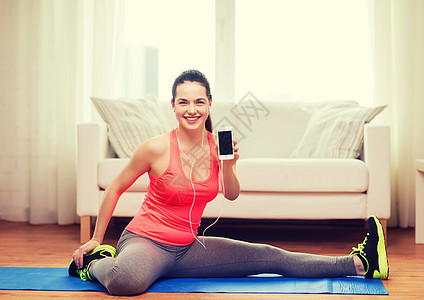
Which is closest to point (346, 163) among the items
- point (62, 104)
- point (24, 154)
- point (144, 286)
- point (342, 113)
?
point (342, 113)

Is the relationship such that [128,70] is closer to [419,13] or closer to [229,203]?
[229,203]

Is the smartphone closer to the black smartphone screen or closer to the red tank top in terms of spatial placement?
the black smartphone screen

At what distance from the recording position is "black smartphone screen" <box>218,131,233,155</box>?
1.61 metres

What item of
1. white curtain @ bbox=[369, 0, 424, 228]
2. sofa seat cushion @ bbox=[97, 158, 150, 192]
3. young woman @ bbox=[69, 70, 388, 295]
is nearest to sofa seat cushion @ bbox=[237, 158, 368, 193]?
sofa seat cushion @ bbox=[97, 158, 150, 192]

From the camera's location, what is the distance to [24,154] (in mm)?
3330

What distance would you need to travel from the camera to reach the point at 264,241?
2.65m

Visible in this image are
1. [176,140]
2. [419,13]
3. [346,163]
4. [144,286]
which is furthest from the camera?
[419,13]

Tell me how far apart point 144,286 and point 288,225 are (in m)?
1.85

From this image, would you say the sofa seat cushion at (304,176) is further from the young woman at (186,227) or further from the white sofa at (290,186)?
the young woman at (186,227)

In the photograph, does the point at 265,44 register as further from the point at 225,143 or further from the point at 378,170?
the point at 225,143

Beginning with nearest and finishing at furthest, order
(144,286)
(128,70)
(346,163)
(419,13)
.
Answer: (144,286) < (346,163) < (419,13) < (128,70)

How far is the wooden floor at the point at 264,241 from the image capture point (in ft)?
5.27

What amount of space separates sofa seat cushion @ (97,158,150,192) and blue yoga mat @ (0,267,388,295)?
0.77 metres

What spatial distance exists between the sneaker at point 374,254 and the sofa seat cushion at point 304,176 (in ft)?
2.31
